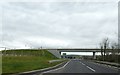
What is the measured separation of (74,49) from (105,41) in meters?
53.4

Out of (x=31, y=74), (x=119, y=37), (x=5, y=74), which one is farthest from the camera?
(x=119, y=37)

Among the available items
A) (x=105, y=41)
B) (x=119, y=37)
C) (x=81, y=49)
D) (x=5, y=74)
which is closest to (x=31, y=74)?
(x=5, y=74)

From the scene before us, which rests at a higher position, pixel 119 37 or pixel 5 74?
pixel 119 37

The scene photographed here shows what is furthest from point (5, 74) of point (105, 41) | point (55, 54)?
point (55, 54)

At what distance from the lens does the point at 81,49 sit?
144250mm

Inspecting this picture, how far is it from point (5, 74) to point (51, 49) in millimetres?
121452

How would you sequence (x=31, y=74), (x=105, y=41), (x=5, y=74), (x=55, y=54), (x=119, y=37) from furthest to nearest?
(x=55, y=54)
(x=105, y=41)
(x=119, y=37)
(x=31, y=74)
(x=5, y=74)

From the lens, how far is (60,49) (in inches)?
5640

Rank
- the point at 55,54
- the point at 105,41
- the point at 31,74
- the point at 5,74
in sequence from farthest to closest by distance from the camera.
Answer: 1. the point at 55,54
2. the point at 105,41
3. the point at 31,74
4. the point at 5,74

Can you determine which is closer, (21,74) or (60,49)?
(21,74)

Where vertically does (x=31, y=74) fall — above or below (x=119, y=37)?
below

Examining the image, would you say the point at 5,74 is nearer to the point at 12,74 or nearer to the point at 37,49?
the point at 12,74

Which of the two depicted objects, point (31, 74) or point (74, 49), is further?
point (74, 49)

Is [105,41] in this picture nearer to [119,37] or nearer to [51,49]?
[119,37]
